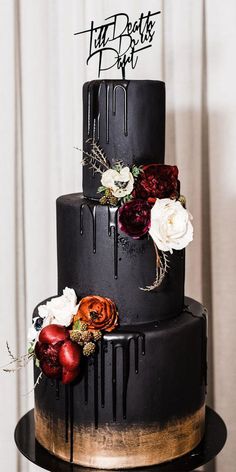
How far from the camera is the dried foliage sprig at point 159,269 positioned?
4.60 feet

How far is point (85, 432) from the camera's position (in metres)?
1.40

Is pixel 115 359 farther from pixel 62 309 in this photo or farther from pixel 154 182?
pixel 154 182

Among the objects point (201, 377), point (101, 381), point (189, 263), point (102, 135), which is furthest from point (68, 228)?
point (189, 263)

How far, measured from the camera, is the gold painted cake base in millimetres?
1378

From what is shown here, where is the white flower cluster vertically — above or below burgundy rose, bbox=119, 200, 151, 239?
below

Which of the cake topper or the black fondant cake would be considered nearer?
the black fondant cake

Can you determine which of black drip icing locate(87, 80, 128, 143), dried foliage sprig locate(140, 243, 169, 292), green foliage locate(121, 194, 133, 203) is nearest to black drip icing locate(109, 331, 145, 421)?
dried foliage sprig locate(140, 243, 169, 292)

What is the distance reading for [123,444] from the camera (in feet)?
4.52

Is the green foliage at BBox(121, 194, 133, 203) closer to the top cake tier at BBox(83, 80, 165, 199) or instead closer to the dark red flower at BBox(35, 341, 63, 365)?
the top cake tier at BBox(83, 80, 165, 199)

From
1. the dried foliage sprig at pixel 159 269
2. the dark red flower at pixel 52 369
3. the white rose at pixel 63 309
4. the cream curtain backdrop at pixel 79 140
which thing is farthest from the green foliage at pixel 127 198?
the cream curtain backdrop at pixel 79 140

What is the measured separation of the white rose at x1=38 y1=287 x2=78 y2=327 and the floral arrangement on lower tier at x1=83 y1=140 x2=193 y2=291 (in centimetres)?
15

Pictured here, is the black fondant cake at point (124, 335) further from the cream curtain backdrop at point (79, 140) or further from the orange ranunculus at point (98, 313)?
the cream curtain backdrop at point (79, 140)

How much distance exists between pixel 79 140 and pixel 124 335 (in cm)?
97

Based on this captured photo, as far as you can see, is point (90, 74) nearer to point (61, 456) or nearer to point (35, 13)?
point (35, 13)
